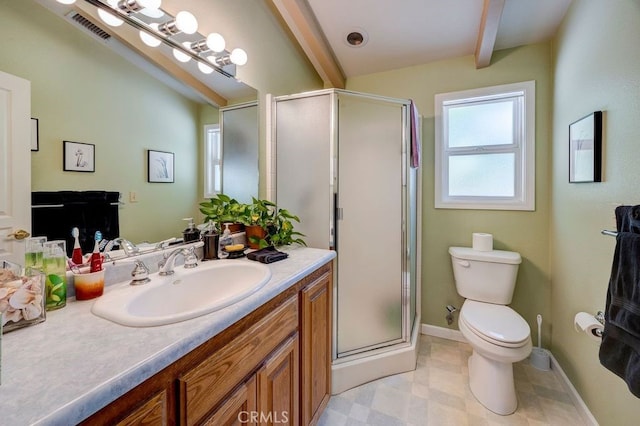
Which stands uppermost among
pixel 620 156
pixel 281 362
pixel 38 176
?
pixel 620 156

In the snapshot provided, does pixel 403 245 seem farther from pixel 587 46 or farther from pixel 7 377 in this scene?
pixel 7 377

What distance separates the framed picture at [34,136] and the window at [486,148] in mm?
2348

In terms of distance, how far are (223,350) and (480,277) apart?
1.89 m

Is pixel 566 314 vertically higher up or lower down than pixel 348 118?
lower down

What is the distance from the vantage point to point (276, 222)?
1.60m

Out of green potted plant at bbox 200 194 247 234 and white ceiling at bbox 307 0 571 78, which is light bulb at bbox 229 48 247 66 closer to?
white ceiling at bbox 307 0 571 78

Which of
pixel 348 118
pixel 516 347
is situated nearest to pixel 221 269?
pixel 348 118

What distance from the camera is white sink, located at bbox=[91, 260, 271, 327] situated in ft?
2.35

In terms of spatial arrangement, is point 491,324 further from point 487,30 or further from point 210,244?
point 487,30

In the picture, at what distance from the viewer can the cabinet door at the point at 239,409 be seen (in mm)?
739

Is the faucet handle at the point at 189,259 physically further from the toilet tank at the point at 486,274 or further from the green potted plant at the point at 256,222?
the toilet tank at the point at 486,274

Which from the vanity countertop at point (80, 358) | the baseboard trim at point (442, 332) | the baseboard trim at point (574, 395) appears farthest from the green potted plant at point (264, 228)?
the baseboard trim at point (574, 395)

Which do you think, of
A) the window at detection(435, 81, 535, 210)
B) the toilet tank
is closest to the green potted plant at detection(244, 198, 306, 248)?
the toilet tank

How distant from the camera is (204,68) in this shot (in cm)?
145
